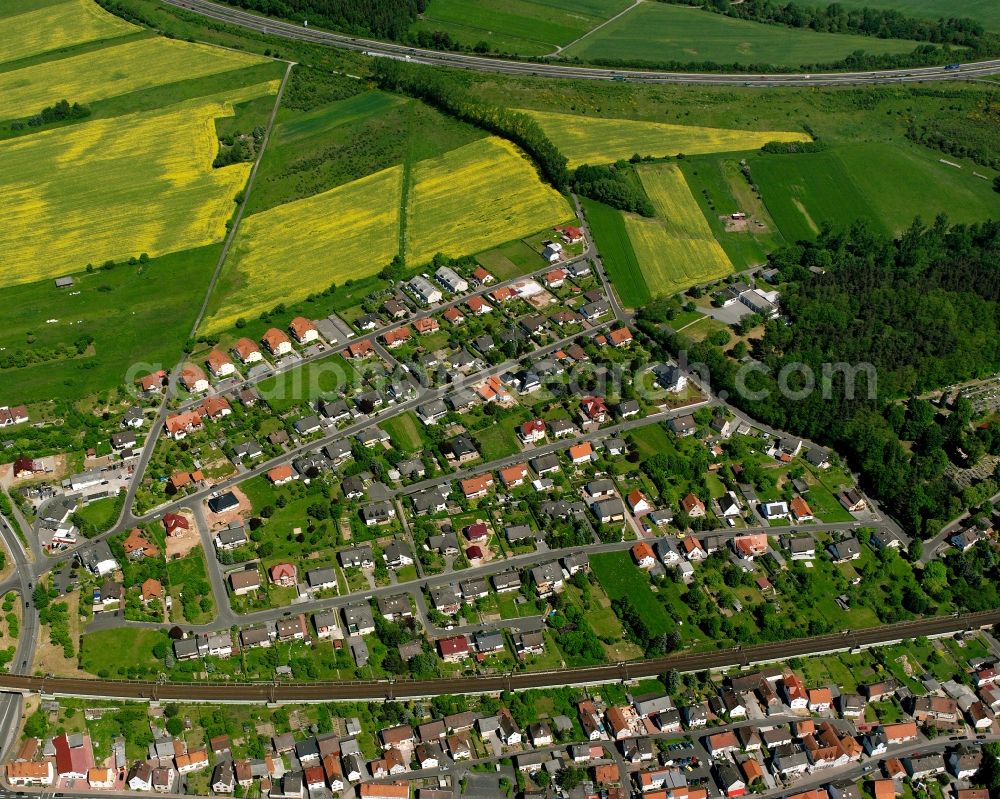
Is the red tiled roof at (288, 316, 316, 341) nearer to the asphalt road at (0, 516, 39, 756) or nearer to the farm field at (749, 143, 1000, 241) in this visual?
the asphalt road at (0, 516, 39, 756)

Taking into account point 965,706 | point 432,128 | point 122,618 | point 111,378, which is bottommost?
point 965,706

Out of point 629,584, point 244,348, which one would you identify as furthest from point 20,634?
point 629,584

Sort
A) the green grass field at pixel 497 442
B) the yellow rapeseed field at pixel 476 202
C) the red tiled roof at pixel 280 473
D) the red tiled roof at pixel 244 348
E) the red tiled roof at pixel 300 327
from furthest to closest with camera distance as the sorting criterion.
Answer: the yellow rapeseed field at pixel 476 202 → the red tiled roof at pixel 300 327 → the red tiled roof at pixel 244 348 → the green grass field at pixel 497 442 → the red tiled roof at pixel 280 473

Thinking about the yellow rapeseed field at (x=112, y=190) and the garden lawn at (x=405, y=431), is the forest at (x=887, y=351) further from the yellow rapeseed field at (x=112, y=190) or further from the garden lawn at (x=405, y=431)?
the yellow rapeseed field at (x=112, y=190)

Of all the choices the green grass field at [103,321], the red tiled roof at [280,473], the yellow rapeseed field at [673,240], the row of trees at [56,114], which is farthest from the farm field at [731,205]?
the row of trees at [56,114]

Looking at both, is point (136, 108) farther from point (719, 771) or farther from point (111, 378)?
point (719, 771)

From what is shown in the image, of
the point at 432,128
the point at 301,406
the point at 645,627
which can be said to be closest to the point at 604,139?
the point at 432,128
